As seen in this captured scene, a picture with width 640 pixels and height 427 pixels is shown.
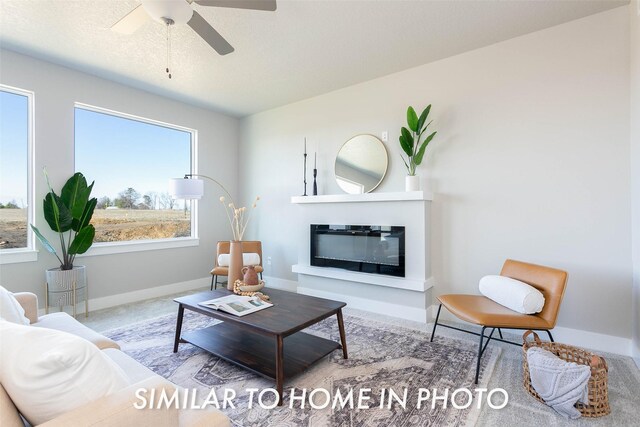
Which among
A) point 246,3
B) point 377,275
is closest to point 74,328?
point 246,3

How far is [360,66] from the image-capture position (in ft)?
10.8

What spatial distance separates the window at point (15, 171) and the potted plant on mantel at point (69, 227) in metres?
0.17

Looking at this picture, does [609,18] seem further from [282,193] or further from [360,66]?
[282,193]

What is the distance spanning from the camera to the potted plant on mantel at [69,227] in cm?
302

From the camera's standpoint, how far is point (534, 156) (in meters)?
2.72

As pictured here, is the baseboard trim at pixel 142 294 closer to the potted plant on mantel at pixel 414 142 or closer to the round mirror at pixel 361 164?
the round mirror at pixel 361 164

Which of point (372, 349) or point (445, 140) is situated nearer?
point (372, 349)

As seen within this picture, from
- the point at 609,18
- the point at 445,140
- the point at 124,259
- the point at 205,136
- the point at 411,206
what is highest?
the point at 609,18

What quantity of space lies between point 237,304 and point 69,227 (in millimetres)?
2212

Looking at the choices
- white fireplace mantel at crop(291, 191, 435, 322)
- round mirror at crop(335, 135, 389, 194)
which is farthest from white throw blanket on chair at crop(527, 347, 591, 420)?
round mirror at crop(335, 135, 389, 194)

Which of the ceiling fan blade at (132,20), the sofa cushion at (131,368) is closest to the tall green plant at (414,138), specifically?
the ceiling fan blade at (132,20)

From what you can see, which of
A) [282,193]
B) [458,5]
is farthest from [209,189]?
[458,5]

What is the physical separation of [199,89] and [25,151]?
189 cm

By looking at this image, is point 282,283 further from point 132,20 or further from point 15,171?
point 132,20
